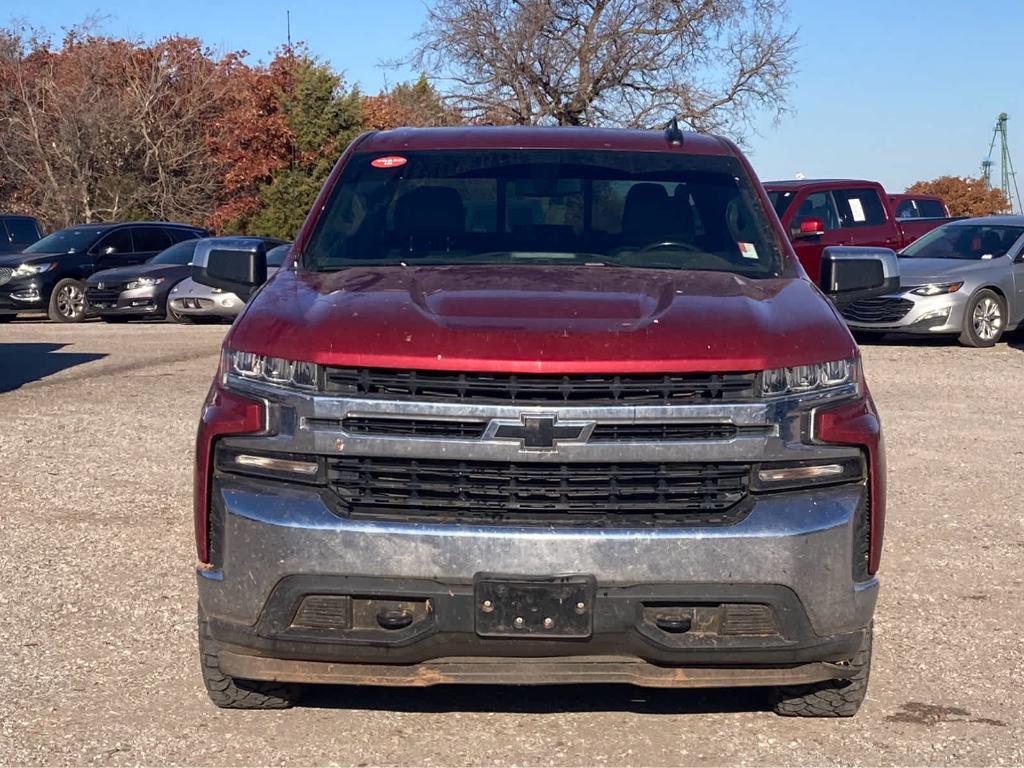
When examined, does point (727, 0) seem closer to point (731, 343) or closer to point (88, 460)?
point (88, 460)

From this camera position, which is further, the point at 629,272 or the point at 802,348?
the point at 629,272

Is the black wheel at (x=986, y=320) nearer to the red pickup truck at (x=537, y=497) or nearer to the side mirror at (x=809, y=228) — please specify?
the side mirror at (x=809, y=228)

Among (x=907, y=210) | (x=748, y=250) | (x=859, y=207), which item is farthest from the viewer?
(x=907, y=210)

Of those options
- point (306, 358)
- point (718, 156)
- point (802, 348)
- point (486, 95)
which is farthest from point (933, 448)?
point (486, 95)

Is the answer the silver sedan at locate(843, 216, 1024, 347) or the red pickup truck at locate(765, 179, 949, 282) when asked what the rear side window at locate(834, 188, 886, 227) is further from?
the silver sedan at locate(843, 216, 1024, 347)

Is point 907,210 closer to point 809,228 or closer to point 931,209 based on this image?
point 931,209

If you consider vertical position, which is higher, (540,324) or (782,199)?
(782,199)

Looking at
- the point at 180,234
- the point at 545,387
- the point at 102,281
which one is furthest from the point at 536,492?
the point at 180,234

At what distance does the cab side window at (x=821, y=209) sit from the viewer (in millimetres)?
20141

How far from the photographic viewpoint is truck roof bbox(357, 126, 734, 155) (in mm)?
5953

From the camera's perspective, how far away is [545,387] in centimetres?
410

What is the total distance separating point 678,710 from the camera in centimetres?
488

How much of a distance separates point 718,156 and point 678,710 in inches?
90.6

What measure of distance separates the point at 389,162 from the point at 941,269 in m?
13.0
